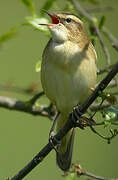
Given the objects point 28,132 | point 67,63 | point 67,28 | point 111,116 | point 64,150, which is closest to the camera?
point 111,116

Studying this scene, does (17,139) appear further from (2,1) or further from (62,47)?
(62,47)

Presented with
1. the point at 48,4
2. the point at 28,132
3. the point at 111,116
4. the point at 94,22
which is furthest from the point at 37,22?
the point at 28,132

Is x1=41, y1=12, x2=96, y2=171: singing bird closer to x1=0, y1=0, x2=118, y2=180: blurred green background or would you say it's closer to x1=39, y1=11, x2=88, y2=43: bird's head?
x1=39, y1=11, x2=88, y2=43: bird's head

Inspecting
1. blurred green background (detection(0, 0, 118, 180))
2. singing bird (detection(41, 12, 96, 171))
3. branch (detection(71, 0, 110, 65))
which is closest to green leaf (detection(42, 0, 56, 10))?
singing bird (detection(41, 12, 96, 171))

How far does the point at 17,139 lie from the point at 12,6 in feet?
5.59

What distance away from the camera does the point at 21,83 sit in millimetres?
5793

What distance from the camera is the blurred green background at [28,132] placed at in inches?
200

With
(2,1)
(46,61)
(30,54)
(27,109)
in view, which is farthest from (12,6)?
(46,61)

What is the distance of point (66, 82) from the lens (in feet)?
10.9

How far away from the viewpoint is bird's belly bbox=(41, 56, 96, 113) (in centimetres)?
327

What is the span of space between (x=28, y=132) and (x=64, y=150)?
1.92 m

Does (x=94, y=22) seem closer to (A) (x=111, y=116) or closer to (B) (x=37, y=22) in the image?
(B) (x=37, y=22)

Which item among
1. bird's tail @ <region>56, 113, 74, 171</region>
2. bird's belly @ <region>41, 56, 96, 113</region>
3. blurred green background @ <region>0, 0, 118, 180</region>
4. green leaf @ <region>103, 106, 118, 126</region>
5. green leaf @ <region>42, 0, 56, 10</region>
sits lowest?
blurred green background @ <region>0, 0, 118, 180</region>

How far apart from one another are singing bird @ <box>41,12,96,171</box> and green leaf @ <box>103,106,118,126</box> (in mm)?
527
